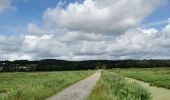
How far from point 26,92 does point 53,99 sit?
5.88ft

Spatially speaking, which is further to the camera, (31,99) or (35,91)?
(35,91)

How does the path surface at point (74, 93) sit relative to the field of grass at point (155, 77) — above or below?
below

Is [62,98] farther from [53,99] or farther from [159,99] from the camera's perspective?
[159,99]

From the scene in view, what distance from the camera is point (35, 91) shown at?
2386 cm

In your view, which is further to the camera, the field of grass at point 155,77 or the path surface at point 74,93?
the field of grass at point 155,77

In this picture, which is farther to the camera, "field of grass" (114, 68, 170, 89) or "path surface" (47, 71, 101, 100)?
"field of grass" (114, 68, 170, 89)

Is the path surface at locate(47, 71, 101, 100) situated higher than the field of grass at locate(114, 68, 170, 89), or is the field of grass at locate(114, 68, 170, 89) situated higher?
the field of grass at locate(114, 68, 170, 89)

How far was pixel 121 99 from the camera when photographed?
56.7ft

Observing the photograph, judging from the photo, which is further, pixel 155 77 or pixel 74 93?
pixel 155 77

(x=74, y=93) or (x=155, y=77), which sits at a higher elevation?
(x=155, y=77)

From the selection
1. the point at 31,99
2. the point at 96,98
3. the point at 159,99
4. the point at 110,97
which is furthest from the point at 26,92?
the point at 159,99

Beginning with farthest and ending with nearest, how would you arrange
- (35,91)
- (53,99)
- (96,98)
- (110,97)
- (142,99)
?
(35,91) < (53,99) < (142,99) < (96,98) < (110,97)

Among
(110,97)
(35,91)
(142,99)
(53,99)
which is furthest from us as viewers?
(35,91)

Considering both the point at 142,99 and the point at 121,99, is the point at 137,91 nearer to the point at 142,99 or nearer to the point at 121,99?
the point at 142,99
